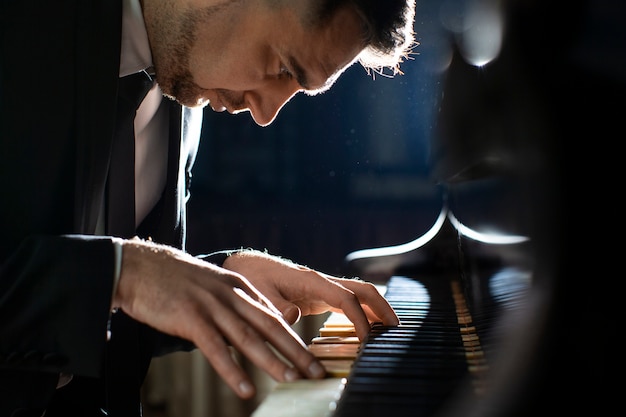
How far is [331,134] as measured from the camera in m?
3.24

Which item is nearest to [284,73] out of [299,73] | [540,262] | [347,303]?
[299,73]

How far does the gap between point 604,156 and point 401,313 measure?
66 centimetres

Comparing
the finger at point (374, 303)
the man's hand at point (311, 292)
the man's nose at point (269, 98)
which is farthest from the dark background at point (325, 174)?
the finger at point (374, 303)

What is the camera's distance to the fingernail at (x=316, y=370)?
27.2 inches

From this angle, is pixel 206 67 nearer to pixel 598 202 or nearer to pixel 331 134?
pixel 598 202

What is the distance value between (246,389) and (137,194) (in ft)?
3.47

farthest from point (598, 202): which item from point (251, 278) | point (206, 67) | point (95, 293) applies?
point (206, 67)

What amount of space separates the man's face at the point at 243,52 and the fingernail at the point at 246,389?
79cm

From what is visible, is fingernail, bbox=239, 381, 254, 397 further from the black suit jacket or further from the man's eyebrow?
the man's eyebrow

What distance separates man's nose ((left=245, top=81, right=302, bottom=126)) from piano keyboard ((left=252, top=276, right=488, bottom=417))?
52cm

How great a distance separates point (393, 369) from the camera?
0.73 meters

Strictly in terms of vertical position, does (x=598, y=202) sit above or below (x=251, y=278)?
above

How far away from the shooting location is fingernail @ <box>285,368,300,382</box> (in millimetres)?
679

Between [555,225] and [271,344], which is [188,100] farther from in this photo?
[555,225]
